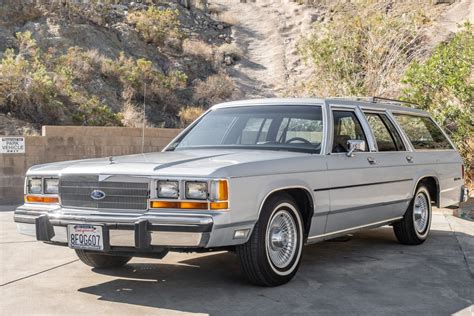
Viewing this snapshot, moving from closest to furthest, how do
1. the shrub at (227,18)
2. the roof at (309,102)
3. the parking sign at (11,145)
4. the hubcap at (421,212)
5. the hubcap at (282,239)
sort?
the hubcap at (282,239), the roof at (309,102), the hubcap at (421,212), the parking sign at (11,145), the shrub at (227,18)

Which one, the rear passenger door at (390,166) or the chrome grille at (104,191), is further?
the rear passenger door at (390,166)

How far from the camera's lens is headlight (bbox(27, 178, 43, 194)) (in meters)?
5.68

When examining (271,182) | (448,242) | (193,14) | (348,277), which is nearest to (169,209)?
(271,182)

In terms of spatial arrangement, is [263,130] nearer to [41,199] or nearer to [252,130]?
[252,130]

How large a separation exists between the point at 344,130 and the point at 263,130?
87 centimetres

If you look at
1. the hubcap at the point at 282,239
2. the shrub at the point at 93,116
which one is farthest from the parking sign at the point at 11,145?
the hubcap at the point at 282,239

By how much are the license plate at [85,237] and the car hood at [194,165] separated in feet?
1.48

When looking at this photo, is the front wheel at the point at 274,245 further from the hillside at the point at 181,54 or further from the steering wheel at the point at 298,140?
the hillside at the point at 181,54

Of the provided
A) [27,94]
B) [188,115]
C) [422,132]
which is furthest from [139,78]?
[422,132]

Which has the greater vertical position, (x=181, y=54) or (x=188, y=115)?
(x=181, y=54)

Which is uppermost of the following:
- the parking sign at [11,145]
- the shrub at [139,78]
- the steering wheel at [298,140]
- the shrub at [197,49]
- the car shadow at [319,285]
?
the shrub at [197,49]

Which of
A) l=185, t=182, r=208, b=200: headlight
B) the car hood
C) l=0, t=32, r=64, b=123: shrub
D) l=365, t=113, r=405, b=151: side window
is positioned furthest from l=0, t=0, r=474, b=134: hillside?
l=185, t=182, r=208, b=200: headlight

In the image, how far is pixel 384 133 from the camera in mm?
7504

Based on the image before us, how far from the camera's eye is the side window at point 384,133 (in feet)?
23.8
